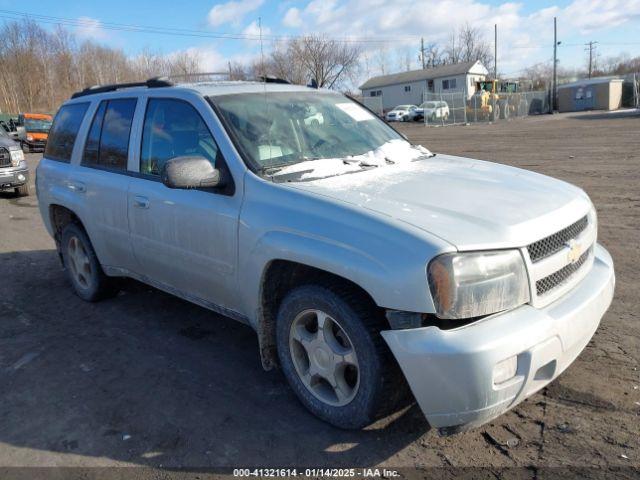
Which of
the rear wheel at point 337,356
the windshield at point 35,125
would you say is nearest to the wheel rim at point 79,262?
the rear wheel at point 337,356

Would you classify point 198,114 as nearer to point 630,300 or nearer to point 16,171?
point 630,300

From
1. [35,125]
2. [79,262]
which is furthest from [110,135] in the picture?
[35,125]

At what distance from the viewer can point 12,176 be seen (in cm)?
1204

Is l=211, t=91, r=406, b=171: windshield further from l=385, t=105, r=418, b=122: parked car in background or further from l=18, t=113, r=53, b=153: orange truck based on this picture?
l=385, t=105, r=418, b=122: parked car in background

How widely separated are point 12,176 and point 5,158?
16.8 inches

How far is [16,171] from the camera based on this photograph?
477 inches

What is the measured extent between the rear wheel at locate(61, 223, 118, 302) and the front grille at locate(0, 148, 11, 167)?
315 inches

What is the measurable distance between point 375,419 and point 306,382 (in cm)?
49

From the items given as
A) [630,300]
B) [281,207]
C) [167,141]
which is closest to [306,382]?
[281,207]

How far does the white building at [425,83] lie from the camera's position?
66.4 meters

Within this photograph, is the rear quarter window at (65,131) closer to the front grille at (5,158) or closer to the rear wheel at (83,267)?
the rear wheel at (83,267)

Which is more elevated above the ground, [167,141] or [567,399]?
[167,141]

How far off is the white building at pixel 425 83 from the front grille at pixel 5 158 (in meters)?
54.2

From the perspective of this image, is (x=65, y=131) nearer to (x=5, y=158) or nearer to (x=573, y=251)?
(x=573, y=251)
